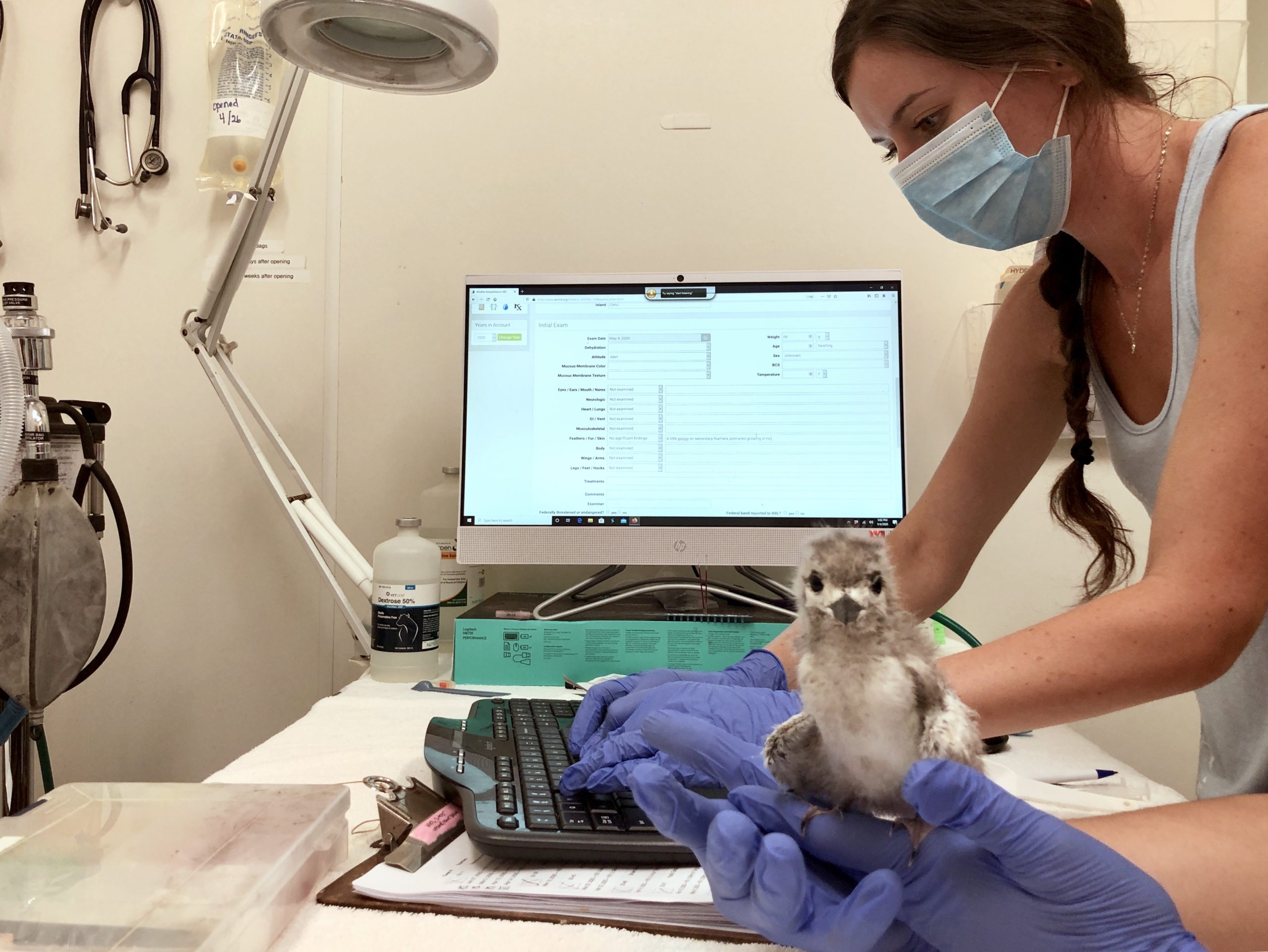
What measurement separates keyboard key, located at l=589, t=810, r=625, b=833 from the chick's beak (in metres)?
0.28

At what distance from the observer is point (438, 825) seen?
2.15 feet

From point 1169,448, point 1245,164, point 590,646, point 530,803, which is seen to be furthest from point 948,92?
point 590,646

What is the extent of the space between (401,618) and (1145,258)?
1055 millimetres

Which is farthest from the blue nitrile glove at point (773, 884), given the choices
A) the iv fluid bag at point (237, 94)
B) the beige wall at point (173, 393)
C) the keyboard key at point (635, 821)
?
the iv fluid bag at point (237, 94)

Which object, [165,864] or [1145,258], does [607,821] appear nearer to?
[165,864]

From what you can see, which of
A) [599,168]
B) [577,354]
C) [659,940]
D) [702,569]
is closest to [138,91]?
[599,168]

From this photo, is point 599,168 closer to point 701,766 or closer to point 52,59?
point 52,59

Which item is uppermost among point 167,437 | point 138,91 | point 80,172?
point 138,91

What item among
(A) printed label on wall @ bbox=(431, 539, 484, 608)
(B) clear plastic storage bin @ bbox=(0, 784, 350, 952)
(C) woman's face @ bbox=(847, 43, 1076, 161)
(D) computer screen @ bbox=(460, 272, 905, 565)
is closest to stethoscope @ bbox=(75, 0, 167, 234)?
(D) computer screen @ bbox=(460, 272, 905, 565)

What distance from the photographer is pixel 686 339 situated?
1.30 m

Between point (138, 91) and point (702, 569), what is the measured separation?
1385 millimetres

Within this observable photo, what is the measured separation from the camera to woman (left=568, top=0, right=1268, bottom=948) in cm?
54

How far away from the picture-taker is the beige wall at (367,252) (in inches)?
58.3

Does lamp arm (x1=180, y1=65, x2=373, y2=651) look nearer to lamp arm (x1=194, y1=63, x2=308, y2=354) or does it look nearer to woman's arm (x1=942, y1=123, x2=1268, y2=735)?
lamp arm (x1=194, y1=63, x2=308, y2=354)
